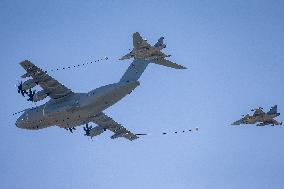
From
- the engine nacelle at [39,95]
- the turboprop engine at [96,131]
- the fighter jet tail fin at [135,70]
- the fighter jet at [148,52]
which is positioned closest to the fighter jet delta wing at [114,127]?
the turboprop engine at [96,131]

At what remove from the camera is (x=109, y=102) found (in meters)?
39.8

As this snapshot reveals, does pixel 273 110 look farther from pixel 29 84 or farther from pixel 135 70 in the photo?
pixel 29 84

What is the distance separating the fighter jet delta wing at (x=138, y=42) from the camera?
36.7 metres

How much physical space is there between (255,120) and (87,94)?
14927 mm

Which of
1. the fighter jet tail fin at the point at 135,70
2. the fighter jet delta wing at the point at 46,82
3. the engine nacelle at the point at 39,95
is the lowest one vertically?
the engine nacelle at the point at 39,95

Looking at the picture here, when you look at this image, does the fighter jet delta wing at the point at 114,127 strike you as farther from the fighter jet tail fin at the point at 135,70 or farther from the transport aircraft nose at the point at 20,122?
the fighter jet tail fin at the point at 135,70

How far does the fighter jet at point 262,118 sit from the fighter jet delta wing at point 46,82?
52.5 feet

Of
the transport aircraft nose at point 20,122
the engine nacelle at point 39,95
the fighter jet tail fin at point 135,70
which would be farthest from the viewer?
the transport aircraft nose at point 20,122

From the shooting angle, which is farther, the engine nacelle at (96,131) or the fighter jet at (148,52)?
the engine nacelle at (96,131)

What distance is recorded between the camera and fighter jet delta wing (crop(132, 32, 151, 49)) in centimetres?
3672

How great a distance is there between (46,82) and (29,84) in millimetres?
1557

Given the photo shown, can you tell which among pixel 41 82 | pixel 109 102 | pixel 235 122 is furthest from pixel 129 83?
pixel 235 122

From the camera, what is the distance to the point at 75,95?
41.6 metres

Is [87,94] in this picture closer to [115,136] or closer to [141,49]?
[141,49]
